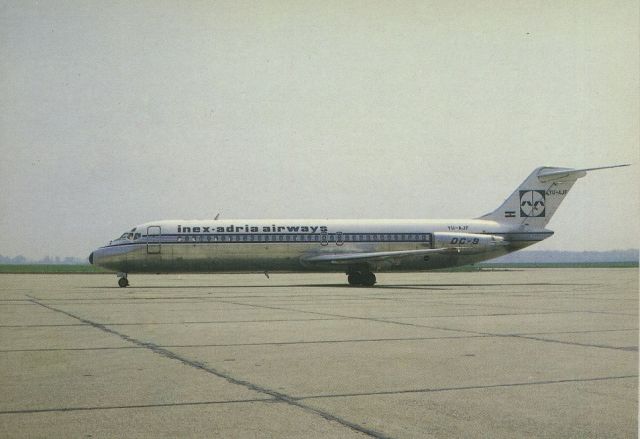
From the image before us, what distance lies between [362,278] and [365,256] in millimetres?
1397

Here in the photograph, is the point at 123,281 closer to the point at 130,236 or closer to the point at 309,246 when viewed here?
the point at 130,236

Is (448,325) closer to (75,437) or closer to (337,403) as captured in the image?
(337,403)

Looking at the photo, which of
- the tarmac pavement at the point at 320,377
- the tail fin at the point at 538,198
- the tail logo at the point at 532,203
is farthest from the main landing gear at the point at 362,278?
the tarmac pavement at the point at 320,377

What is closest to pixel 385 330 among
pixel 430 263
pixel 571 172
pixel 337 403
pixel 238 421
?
pixel 337 403

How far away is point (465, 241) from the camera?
33.9 m

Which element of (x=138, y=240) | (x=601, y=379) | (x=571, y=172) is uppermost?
(x=571, y=172)

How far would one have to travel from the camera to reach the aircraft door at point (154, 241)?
3278cm

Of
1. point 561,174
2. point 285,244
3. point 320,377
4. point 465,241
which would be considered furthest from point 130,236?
point 320,377

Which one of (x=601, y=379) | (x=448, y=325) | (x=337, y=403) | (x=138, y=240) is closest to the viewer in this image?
(x=337, y=403)

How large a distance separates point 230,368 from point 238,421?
2.61 m

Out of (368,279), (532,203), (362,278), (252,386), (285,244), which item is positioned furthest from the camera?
(532,203)

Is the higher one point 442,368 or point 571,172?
point 571,172

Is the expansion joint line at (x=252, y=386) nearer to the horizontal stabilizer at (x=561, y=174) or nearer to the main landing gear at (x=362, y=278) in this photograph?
the main landing gear at (x=362, y=278)

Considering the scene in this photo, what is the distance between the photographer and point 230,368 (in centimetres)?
839
